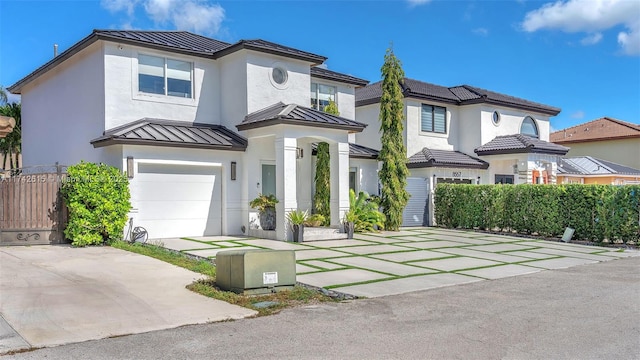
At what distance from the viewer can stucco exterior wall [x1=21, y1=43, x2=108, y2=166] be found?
15.7m

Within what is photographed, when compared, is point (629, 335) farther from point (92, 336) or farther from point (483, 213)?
point (483, 213)

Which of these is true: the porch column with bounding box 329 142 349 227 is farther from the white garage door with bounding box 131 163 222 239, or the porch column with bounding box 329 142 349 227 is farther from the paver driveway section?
the white garage door with bounding box 131 163 222 239

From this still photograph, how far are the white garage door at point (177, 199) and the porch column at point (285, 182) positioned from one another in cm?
234

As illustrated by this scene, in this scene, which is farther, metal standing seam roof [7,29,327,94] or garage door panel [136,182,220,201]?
metal standing seam roof [7,29,327,94]

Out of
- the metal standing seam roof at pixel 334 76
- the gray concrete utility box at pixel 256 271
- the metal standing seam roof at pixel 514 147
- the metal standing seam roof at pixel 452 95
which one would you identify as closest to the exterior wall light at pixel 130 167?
the gray concrete utility box at pixel 256 271

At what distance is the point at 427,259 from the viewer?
39.6 feet

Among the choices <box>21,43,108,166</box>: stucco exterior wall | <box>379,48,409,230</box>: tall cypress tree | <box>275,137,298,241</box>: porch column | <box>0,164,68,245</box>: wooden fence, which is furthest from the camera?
<box>379,48,409,230</box>: tall cypress tree

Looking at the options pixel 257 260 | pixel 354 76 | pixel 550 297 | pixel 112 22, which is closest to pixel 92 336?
pixel 257 260

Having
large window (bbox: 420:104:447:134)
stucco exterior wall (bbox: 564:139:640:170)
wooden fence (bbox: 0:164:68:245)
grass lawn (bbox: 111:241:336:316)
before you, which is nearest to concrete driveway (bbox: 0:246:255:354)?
grass lawn (bbox: 111:241:336:316)

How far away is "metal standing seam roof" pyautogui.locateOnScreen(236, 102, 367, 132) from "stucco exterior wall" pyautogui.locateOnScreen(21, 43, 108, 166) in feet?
14.4

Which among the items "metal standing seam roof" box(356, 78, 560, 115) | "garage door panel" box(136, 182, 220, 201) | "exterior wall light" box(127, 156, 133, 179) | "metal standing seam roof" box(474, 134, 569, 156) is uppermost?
"metal standing seam roof" box(356, 78, 560, 115)

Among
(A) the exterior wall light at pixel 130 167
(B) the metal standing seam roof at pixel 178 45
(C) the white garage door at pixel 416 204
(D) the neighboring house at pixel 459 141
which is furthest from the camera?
(D) the neighboring house at pixel 459 141

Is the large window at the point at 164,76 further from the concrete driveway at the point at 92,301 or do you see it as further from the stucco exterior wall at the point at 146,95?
the concrete driveway at the point at 92,301

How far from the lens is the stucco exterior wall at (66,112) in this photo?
15664 millimetres
